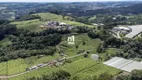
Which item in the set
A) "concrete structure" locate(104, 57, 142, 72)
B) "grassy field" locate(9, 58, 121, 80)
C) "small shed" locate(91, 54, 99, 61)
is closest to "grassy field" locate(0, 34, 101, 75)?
"grassy field" locate(9, 58, 121, 80)

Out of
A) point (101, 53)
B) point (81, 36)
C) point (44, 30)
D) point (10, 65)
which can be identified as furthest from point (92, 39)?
point (10, 65)

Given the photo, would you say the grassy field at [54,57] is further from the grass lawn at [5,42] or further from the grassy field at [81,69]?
the grass lawn at [5,42]

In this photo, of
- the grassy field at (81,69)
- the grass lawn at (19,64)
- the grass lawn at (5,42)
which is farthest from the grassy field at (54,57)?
the grass lawn at (5,42)

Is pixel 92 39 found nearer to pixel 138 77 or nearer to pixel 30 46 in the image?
pixel 30 46

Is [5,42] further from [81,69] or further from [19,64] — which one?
[81,69]

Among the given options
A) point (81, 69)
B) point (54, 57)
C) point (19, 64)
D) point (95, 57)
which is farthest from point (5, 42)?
point (81, 69)
